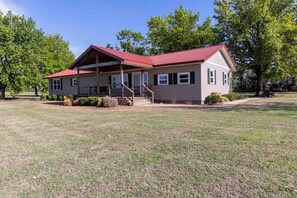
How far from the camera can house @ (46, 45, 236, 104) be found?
1672 centimetres

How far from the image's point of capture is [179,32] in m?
34.8

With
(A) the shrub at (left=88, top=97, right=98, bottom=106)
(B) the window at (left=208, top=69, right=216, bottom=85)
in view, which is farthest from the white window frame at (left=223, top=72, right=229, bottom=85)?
(A) the shrub at (left=88, top=97, right=98, bottom=106)

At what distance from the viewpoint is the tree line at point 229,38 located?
2470 cm

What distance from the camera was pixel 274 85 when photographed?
1700 inches

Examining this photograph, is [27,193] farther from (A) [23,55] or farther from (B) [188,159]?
(A) [23,55]

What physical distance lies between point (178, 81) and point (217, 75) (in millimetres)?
4207

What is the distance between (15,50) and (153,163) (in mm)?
29969

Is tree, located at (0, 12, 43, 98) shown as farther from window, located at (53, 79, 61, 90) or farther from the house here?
the house

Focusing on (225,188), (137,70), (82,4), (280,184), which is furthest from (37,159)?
(82,4)

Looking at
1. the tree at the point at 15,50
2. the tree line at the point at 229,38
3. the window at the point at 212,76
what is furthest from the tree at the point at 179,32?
the tree at the point at 15,50

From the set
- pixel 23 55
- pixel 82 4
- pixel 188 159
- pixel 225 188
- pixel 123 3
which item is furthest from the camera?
pixel 23 55

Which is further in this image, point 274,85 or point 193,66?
point 274,85

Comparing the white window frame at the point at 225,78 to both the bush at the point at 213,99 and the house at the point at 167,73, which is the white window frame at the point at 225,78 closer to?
the house at the point at 167,73

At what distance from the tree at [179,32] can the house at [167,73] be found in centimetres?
1120
